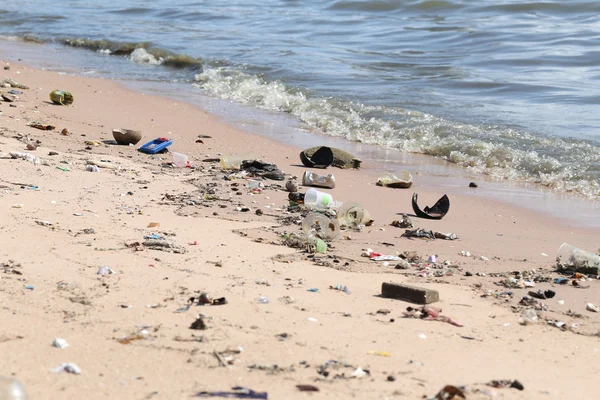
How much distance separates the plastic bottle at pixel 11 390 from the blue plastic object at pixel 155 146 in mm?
4985

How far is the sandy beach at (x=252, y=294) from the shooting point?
119 inches

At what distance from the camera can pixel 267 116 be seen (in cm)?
1086

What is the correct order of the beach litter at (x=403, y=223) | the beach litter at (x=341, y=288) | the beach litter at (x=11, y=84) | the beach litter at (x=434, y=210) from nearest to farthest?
the beach litter at (x=341, y=288) → the beach litter at (x=403, y=223) → the beach litter at (x=434, y=210) → the beach litter at (x=11, y=84)

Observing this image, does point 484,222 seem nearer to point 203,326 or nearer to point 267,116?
point 203,326

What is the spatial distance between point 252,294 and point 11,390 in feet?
4.69

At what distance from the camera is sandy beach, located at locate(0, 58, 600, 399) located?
3.03 m

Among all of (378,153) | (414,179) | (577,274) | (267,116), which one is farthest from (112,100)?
(577,274)

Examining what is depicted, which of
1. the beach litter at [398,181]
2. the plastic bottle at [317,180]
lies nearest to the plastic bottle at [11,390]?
the plastic bottle at [317,180]

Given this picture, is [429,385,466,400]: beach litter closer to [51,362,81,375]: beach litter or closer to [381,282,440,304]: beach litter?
[381,282,440,304]: beach litter

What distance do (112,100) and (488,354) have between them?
26.6ft

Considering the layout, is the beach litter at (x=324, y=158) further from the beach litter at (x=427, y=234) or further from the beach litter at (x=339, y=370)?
the beach litter at (x=339, y=370)

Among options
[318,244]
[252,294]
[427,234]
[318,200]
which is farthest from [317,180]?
[252,294]

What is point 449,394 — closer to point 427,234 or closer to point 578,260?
point 578,260

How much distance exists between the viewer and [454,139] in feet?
30.8
